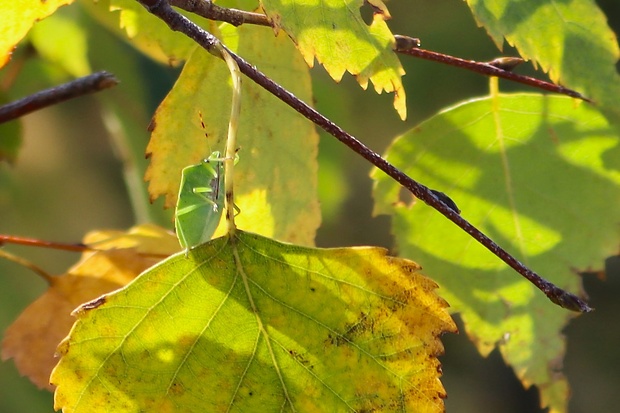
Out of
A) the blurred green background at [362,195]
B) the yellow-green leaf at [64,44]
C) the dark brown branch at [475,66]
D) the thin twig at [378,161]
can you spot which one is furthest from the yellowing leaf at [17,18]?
the blurred green background at [362,195]

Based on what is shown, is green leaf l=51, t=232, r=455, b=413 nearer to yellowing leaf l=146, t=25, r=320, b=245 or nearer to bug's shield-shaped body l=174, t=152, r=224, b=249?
bug's shield-shaped body l=174, t=152, r=224, b=249

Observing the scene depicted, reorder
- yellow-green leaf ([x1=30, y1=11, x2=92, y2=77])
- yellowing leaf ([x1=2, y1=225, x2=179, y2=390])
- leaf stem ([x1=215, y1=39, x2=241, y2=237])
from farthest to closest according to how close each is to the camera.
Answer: yellow-green leaf ([x1=30, y1=11, x2=92, y2=77]) → yellowing leaf ([x1=2, y1=225, x2=179, y2=390]) → leaf stem ([x1=215, y1=39, x2=241, y2=237])

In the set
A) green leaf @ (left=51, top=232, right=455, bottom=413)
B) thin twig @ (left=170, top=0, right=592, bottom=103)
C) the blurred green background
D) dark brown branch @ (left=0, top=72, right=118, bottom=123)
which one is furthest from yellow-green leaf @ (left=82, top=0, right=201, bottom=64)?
the blurred green background

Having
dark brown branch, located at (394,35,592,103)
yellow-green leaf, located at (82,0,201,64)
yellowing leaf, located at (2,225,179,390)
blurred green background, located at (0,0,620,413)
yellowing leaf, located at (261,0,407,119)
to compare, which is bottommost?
blurred green background, located at (0,0,620,413)

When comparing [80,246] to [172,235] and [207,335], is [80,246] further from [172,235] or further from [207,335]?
[207,335]

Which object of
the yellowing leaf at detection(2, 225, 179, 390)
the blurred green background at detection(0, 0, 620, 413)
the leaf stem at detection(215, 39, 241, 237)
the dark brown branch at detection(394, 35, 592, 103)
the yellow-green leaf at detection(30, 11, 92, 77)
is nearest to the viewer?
the leaf stem at detection(215, 39, 241, 237)

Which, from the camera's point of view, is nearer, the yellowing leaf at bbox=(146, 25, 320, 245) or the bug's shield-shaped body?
the bug's shield-shaped body
